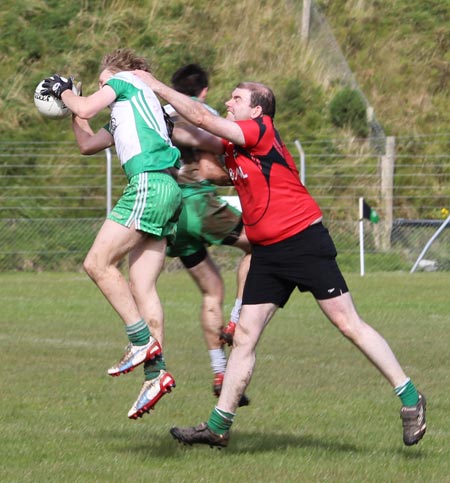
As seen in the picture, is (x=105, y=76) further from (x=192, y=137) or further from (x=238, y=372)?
(x=238, y=372)

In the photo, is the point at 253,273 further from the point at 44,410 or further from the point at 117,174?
the point at 117,174

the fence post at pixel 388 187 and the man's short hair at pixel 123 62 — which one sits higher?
the man's short hair at pixel 123 62

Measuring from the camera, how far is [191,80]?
27.5 ft

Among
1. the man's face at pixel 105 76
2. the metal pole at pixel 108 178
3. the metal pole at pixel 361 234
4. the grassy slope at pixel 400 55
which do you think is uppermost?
the man's face at pixel 105 76

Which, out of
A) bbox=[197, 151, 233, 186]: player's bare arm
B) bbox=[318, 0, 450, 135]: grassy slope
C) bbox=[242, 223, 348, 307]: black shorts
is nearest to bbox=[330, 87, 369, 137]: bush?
bbox=[318, 0, 450, 135]: grassy slope

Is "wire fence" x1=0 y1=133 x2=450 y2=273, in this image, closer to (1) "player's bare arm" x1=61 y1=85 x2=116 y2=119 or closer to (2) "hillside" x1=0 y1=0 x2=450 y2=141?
(2) "hillside" x1=0 y1=0 x2=450 y2=141

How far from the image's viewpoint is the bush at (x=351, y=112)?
24141 millimetres

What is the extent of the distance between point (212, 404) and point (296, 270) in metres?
Answer: 2.21

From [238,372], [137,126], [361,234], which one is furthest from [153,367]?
[361,234]

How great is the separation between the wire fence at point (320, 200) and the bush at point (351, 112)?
0.70 m

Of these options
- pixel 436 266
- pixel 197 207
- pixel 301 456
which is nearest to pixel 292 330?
pixel 197 207

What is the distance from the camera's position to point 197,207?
8.05 meters

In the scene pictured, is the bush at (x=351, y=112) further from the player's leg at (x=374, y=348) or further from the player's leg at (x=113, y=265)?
the player's leg at (x=374, y=348)

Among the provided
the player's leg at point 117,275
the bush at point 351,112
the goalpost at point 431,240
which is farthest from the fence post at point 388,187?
the player's leg at point 117,275
